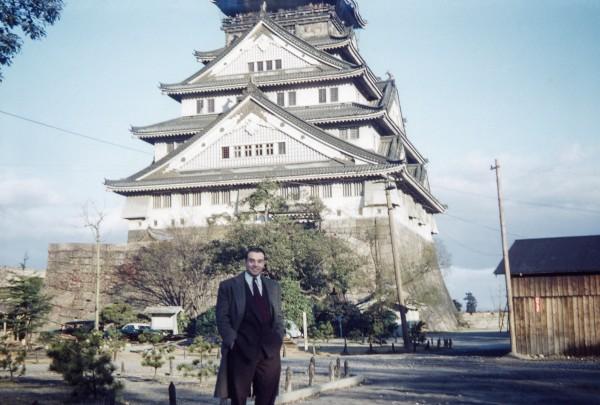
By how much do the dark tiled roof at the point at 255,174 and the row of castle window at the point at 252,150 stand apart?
998mm

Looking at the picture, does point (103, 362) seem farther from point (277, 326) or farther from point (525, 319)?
point (525, 319)

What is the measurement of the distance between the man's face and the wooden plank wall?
64.2ft

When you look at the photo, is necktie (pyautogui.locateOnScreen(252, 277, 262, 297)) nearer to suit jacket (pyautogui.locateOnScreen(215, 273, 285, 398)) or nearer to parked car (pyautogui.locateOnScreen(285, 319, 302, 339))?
suit jacket (pyautogui.locateOnScreen(215, 273, 285, 398))

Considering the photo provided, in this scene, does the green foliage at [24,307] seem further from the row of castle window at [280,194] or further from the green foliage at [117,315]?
the row of castle window at [280,194]

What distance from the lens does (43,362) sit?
2638cm

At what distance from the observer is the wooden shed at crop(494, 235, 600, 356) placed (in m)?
24.8

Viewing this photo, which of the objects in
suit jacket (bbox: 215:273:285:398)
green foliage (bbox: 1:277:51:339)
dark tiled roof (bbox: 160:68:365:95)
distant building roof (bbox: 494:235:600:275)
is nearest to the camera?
suit jacket (bbox: 215:273:285:398)

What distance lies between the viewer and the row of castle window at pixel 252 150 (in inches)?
1727

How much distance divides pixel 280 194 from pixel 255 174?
1900 mm

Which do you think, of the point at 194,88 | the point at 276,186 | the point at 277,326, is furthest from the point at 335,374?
the point at 194,88

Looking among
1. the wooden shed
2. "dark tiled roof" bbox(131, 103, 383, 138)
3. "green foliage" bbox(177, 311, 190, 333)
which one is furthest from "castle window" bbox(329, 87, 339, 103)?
the wooden shed

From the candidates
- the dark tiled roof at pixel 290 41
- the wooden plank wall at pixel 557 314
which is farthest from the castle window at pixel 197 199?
the wooden plank wall at pixel 557 314

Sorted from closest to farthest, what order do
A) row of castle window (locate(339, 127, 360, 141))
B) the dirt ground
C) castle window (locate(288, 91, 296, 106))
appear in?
the dirt ground < row of castle window (locate(339, 127, 360, 141)) < castle window (locate(288, 91, 296, 106))

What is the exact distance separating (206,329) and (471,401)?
21.5 m
